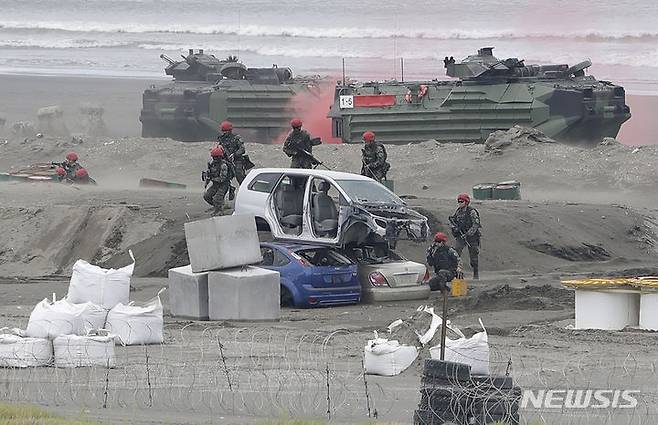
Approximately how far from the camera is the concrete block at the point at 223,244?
18328mm

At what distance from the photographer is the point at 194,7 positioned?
90.8 meters

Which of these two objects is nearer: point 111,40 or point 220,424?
point 220,424

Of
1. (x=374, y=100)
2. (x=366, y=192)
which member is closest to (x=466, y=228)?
(x=366, y=192)

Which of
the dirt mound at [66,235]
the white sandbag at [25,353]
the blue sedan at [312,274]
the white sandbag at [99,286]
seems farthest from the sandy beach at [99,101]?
the white sandbag at [25,353]

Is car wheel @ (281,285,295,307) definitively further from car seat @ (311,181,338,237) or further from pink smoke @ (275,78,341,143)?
pink smoke @ (275,78,341,143)

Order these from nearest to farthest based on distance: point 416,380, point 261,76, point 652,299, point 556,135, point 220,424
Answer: point 220,424 < point 416,380 < point 652,299 < point 556,135 < point 261,76

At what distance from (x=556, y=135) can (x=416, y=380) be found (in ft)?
74.3

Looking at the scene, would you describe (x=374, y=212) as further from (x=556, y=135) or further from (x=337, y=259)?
(x=556, y=135)

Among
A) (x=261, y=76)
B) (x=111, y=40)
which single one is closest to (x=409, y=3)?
(x=111, y=40)

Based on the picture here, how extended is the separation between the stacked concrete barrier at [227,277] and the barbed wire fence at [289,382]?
2365 millimetres

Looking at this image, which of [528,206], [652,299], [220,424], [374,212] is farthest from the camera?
[528,206]

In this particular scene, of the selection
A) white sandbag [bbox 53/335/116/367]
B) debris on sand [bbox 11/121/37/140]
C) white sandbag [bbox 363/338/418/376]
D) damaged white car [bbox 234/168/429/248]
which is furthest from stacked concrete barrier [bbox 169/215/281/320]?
debris on sand [bbox 11/121/37/140]

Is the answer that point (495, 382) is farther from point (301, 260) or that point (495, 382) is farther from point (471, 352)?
point (301, 260)

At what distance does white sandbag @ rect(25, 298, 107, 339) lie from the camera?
14781mm
